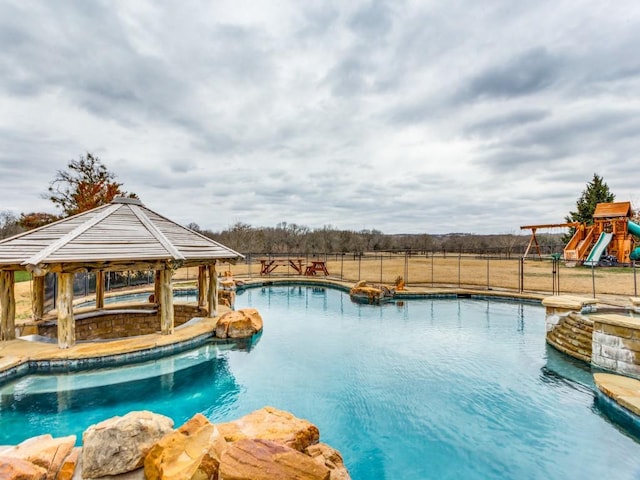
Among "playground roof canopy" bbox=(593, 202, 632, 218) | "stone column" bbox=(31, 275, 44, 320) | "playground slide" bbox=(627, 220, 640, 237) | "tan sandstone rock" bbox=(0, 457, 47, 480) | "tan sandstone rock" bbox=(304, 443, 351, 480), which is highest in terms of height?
"playground roof canopy" bbox=(593, 202, 632, 218)

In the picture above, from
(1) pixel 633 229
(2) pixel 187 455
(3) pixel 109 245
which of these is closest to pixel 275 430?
(2) pixel 187 455

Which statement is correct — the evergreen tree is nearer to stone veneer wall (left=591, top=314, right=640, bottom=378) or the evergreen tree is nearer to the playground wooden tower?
the playground wooden tower

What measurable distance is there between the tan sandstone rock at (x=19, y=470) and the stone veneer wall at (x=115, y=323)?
6.96m

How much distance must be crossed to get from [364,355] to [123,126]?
14539 mm

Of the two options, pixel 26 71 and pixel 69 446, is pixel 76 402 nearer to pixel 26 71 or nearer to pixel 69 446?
pixel 69 446

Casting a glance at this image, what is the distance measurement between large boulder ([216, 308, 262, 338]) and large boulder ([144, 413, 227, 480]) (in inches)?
214

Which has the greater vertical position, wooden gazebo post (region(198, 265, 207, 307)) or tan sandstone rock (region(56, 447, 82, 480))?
wooden gazebo post (region(198, 265, 207, 307))

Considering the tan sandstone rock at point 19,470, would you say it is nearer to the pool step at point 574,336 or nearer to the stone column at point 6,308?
the stone column at point 6,308

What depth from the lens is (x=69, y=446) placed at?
356 centimetres

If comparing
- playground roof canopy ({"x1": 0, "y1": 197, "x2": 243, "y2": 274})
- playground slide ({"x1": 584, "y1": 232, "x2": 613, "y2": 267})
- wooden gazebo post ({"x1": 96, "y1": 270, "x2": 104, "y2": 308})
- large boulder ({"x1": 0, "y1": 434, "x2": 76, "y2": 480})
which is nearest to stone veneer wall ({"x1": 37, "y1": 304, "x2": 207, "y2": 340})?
wooden gazebo post ({"x1": 96, "y1": 270, "x2": 104, "y2": 308})

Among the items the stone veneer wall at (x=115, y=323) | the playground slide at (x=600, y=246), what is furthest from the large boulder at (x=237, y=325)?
the playground slide at (x=600, y=246)

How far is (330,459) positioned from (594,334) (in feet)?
22.4

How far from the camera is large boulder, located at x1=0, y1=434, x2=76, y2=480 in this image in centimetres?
327

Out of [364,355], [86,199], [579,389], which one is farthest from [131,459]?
[86,199]
